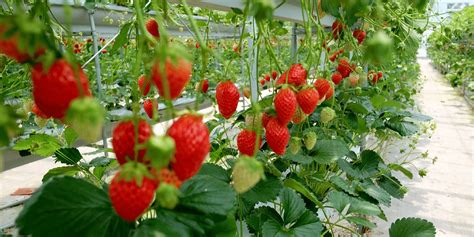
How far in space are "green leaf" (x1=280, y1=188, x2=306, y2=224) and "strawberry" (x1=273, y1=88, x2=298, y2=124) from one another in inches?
13.7

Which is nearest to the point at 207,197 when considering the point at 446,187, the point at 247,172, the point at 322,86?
the point at 247,172

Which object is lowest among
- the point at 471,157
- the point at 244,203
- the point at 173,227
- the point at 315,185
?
the point at 471,157

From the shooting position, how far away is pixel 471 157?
3.26 m

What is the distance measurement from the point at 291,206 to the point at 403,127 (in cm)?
81

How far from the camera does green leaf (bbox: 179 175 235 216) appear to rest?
455 mm

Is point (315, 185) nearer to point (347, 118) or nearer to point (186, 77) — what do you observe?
point (347, 118)

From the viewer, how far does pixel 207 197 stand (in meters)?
0.46

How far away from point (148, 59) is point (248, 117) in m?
0.31

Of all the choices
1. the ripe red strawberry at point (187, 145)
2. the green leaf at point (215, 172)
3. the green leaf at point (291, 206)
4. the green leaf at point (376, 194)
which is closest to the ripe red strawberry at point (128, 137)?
the ripe red strawberry at point (187, 145)

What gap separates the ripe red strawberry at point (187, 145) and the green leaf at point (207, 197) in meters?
0.14

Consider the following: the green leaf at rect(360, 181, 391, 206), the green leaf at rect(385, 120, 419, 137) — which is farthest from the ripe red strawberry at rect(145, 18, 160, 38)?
the green leaf at rect(385, 120, 419, 137)

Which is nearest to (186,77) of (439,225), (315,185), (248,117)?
(248,117)

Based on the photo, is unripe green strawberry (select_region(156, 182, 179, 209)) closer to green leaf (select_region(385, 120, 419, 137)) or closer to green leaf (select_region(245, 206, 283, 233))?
green leaf (select_region(245, 206, 283, 233))

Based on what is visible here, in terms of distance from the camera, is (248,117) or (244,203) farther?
(244,203)
